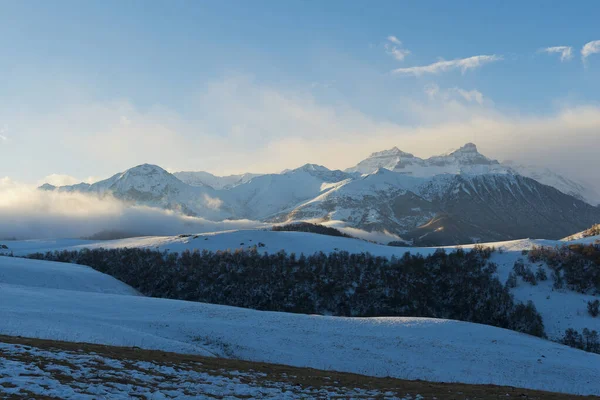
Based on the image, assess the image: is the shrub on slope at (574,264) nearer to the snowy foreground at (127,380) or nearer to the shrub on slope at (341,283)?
the shrub on slope at (341,283)

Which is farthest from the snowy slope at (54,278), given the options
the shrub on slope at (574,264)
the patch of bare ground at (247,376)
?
the shrub on slope at (574,264)

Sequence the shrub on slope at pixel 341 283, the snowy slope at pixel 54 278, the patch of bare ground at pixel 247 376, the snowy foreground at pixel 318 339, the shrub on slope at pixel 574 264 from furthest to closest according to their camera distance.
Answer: the shrub on slope at pixel 341 283, the shrub on slope at pixel 574 264, the snowy slope at pixel 54 278, the snowy foreground at pixel 318 339, the patch of bare ground at pixel 247 376

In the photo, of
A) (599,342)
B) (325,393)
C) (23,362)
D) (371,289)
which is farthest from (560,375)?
(371,289)

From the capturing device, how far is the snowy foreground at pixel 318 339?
4797 cm

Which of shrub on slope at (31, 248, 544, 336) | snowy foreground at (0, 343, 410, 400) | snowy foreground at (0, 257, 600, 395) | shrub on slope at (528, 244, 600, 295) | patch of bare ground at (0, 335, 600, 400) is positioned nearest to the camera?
snowy foreground at (0, 343, 410, 400)

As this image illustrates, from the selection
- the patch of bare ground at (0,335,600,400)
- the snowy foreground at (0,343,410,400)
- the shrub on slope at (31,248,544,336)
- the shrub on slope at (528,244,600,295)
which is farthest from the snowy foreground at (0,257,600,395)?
the shrub on slope at (528,244,600,295)

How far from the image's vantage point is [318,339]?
57.6 metres

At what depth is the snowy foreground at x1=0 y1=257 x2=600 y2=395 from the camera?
4797 centimetres

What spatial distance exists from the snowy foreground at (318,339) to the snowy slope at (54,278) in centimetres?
4633

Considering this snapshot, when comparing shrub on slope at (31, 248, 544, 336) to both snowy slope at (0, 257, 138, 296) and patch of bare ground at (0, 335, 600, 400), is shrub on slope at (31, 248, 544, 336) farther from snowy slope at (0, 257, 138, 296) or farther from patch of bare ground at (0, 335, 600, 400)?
patch of bare ground at (0, 335, 600, 400)

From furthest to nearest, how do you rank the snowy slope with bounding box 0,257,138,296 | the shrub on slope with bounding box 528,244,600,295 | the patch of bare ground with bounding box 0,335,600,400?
the shrub on slope with bounding box 528,244,600,295 → the snowy slope with bounding box 0,257,138,296 → the patch of bare ground with bounding box 0,335,600,400

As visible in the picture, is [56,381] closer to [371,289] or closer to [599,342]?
[599,342]

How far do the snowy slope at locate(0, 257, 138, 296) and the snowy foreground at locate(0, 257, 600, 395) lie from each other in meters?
46.3

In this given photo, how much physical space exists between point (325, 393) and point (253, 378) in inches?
209
